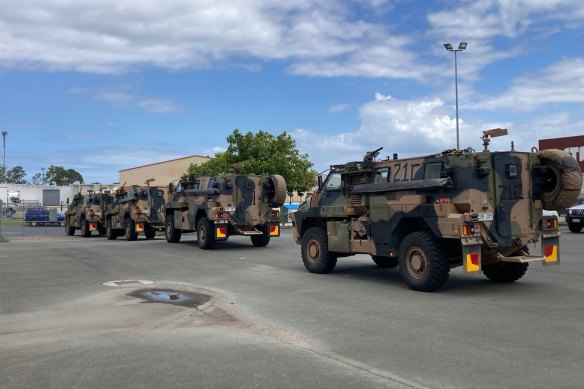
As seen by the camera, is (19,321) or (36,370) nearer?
(36,370)

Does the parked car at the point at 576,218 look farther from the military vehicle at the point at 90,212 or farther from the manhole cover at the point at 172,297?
the military vehicle at the point at 90,212

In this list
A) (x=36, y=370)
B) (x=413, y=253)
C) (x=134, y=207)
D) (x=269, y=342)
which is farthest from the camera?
(x=134, y=207)

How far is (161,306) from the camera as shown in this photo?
866cm

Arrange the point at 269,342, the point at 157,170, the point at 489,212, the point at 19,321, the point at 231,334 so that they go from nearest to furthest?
Result: the point at 269,342
the point at 231,334
the point at 19,321
the point at 489,212
the point at 157,170

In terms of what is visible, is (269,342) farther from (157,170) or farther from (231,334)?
(157,170)

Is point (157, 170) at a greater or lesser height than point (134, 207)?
greater

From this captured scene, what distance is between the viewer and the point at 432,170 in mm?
10031

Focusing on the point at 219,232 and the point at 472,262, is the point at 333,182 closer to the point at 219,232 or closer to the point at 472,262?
the point at 472,262

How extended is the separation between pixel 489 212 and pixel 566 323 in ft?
8.40

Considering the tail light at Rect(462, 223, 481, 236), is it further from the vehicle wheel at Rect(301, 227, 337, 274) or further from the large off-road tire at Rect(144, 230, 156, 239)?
the large off-road tire at Rect(144, 230, 156, 239)

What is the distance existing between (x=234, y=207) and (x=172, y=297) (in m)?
9.47

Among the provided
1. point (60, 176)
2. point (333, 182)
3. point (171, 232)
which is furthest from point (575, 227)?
point (60, 176)

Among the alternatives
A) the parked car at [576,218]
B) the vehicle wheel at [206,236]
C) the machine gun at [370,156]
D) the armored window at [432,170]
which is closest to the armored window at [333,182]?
the machine gun at [370,156]

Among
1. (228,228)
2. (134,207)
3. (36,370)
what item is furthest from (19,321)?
(134,207)
